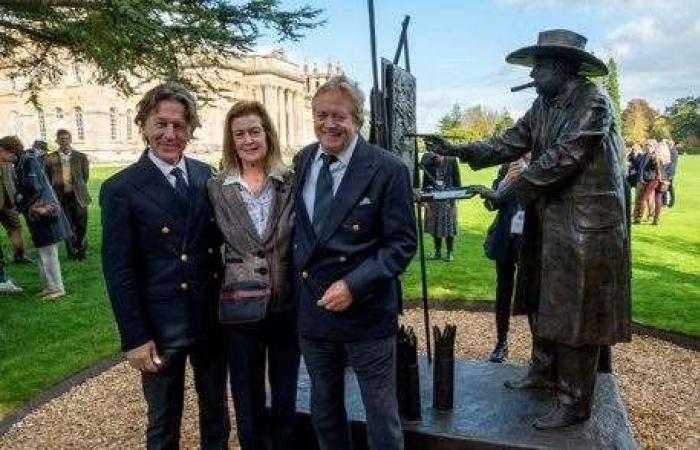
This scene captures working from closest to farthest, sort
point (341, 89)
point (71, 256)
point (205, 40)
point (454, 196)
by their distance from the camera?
point (341, 89) < point (454, 196) < point (205, 40) < point (71, 256)

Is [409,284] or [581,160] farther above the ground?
[581,160]

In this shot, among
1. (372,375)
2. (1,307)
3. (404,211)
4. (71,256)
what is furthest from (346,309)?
(71,256)

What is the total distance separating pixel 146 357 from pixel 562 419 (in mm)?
2226

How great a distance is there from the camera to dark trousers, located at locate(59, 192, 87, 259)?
10625 millimetres

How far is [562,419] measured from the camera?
3.30 metres

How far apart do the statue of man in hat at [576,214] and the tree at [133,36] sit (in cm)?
658

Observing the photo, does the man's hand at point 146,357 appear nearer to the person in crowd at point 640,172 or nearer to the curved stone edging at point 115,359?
the curved stone edging at point 115,359

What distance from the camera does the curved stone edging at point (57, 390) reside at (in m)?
4.66

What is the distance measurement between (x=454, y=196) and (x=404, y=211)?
2.24ft

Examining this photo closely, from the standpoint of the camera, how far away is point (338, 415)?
9.54 feet

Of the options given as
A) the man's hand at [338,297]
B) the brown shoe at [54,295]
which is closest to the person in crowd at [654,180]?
the brown shoe at [54,295]

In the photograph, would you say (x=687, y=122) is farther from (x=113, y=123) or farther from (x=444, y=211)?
(x=444, y=211)

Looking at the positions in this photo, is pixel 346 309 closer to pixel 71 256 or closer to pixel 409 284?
pixel 409 284

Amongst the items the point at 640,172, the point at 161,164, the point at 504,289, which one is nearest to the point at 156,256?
the point at 161,164
